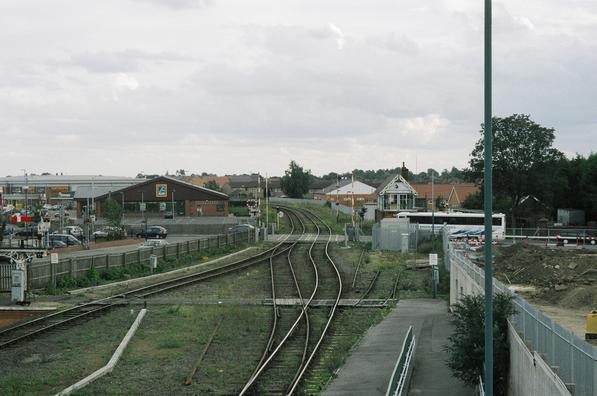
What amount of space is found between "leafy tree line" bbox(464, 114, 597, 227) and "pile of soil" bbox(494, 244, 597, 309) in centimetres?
3403

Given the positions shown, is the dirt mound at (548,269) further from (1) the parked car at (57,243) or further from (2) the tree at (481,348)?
(1) the parked car at (57,243)

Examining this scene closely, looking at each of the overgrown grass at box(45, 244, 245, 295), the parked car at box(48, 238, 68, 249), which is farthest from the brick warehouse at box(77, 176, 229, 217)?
the overgrown grass at box(45, 244, 245, 295)

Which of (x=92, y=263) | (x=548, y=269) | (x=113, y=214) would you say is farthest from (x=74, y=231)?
(x=548, y=269)

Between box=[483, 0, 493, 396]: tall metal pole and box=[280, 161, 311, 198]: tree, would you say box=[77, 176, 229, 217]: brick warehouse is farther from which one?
box=[483, 0, 493, 396]: tall metal pole

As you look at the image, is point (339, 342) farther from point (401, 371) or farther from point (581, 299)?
point (581, 299)

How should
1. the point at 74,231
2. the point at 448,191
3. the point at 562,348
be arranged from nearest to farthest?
the point at 562,348 < the point at 74,231 < the point at 448,191

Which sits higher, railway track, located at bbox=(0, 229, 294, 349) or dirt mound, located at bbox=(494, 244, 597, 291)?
dirt mound, located at bbox=(494, 244, 597, 291)

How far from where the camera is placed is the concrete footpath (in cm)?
1744

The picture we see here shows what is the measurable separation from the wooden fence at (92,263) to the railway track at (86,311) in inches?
173

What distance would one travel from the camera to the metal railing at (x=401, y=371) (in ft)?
46.0

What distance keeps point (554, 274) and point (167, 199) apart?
7103 cm

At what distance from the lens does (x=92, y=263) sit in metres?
40.8

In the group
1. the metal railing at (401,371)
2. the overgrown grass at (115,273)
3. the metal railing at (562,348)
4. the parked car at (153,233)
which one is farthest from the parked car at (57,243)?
the metal railing at (562,348)

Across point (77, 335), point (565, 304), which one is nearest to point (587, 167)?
point (565, 304)
